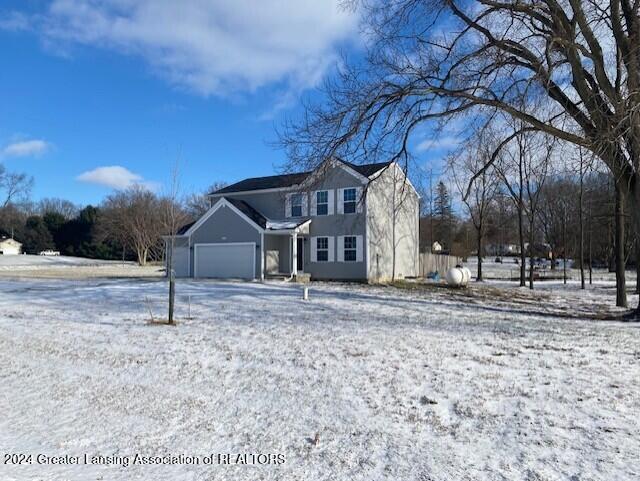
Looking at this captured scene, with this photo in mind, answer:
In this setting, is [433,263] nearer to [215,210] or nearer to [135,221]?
[215,210]

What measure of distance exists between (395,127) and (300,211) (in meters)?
14.5

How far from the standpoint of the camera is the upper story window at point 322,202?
26969 millimetres

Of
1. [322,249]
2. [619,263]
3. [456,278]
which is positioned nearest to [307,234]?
[322,249]

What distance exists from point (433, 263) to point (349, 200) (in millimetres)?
11402

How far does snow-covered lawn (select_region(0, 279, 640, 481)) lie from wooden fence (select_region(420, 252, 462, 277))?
2251 cm

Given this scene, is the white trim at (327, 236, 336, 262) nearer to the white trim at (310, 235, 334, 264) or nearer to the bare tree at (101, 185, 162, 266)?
the white trim at (310, 235, 334, 264)

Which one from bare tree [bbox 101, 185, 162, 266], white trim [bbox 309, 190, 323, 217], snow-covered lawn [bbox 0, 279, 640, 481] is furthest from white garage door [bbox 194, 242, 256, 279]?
bare tree [bbox 101, 185, 162, 266]

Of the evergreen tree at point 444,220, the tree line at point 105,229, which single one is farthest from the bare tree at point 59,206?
the evergreen tree at point 444,220

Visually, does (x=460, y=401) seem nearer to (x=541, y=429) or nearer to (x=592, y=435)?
(x=541, y=429)

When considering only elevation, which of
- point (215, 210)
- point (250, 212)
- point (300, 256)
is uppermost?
point (215, 210)

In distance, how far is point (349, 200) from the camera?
26234 millimetres

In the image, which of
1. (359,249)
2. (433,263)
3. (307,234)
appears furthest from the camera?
(433,263)

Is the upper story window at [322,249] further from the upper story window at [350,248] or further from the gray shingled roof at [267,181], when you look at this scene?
the gray shingled roof at [267,181]

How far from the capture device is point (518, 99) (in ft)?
41.7
